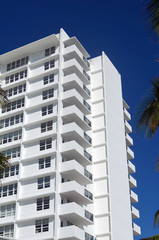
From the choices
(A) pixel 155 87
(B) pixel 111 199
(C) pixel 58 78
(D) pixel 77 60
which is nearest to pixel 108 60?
(D) pixel 77 60

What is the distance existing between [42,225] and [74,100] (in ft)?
60.5

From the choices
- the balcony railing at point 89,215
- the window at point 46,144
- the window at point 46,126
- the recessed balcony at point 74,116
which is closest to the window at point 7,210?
the window at point 46,144

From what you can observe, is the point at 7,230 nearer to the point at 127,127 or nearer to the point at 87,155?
the point at 87,155

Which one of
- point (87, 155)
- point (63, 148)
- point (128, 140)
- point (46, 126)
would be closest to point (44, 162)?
point (63, 148)

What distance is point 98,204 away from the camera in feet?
179

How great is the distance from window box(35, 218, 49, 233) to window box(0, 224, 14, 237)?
3.72 metres

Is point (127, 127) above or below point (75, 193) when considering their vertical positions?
above

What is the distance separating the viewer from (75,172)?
5050 cm

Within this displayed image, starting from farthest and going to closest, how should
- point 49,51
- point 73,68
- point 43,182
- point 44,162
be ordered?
1. point 49,51
2. point 73,68
3. point 44,162
4. point 43,182

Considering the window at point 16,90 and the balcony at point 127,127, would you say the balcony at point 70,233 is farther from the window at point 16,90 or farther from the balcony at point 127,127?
the balcony at point 127,127

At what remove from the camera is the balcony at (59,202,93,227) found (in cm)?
4697

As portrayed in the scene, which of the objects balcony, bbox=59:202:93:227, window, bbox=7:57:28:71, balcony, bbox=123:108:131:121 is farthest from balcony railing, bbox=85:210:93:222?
window, bbox=7:57:28:71

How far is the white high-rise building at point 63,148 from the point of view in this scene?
1928 inches

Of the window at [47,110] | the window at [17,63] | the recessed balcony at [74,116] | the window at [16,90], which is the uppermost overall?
the window at [17,63]
